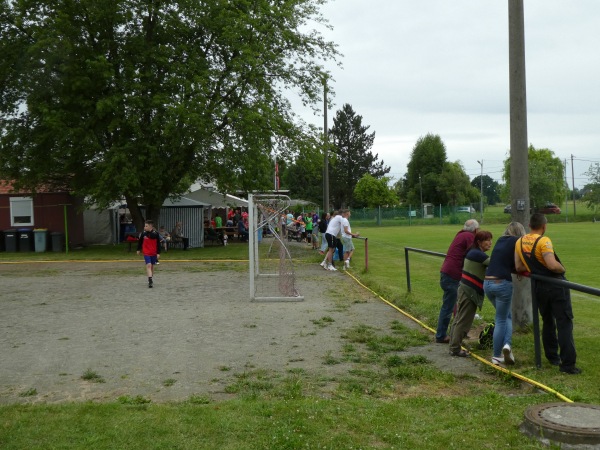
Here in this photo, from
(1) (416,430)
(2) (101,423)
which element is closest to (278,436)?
(1) (416,430)

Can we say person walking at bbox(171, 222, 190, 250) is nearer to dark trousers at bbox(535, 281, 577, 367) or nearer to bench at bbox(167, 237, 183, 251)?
bench at bbox(167, 237, 183, 251)

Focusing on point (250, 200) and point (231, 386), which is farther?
point (250, 200)

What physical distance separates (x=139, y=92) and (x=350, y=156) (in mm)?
78178

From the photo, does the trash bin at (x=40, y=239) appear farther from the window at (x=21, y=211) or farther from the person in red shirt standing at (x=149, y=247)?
the person in red shirt standing at (x=149, y=247)

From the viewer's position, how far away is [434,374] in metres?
7.12

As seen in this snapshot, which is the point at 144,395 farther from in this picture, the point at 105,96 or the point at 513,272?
the point at 105,96

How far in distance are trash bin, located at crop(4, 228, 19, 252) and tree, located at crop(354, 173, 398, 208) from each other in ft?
218

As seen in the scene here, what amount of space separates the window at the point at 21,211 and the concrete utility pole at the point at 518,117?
91.2 feet

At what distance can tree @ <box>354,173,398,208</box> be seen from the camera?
3669 inches

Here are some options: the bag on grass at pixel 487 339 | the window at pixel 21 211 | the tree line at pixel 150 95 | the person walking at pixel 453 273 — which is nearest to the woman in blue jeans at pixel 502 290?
the bag on grass at pixel 487 339

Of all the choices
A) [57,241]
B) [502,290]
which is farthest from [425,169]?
[502,290]

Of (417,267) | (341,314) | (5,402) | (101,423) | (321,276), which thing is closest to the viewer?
(101,423)

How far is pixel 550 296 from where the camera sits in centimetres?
718

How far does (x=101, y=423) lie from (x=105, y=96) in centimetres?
2449
